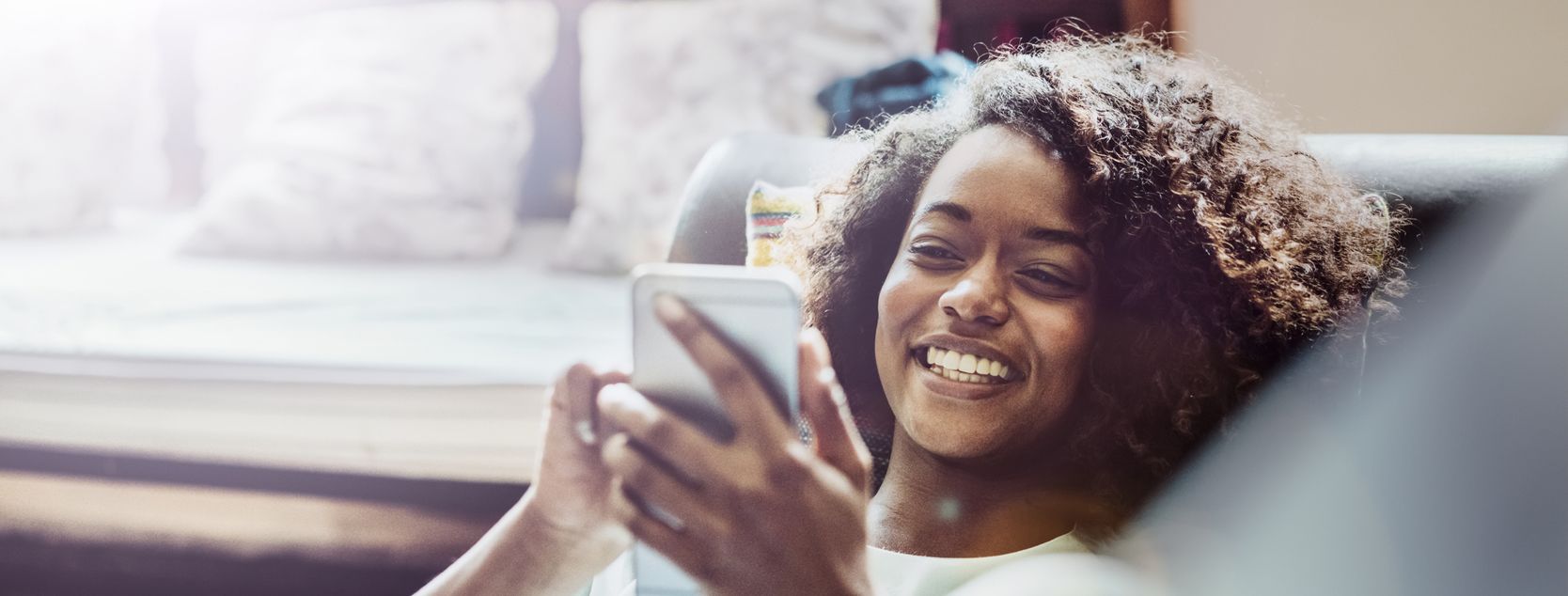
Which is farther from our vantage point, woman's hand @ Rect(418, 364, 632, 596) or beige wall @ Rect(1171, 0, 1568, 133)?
beige wall @ Rect(1171, 0, 1568, 133)

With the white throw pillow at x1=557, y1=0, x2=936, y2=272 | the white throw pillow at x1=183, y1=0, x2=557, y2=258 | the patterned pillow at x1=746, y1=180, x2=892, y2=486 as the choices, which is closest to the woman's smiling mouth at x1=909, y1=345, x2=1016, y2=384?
the patterned pillow at x1=746, y1=180, x2=892, y2=486

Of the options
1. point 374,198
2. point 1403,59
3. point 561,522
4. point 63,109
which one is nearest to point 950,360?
point 561,522

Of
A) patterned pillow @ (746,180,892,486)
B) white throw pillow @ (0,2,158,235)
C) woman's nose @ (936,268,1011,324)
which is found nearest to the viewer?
woman's nose @ (936,268,1011,324)

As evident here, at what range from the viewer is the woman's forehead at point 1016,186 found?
0.58m

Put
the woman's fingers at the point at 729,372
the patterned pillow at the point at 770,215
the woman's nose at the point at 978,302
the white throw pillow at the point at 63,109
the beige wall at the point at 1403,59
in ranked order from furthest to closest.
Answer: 1. the white throw pillow at the point at 63,109
2. the beige wall at the point at 1403,59
3. the patterned pillow at the point at 770,215
4. the woman's nose at the point at 978,302
5. the woman's fingers at the point at 729,372

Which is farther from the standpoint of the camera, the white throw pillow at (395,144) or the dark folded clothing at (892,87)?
the white throw pillow at (395,144)

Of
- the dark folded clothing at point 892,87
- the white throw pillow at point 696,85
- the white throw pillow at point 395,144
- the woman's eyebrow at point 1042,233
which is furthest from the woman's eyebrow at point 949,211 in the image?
the white throw pillow at point 395,144

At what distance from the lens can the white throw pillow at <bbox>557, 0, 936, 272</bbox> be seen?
159 centimetres

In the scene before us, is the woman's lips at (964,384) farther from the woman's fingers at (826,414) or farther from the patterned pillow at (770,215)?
the patterned pillow at (770,215)

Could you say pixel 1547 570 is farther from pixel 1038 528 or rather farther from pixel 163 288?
pixel 163 288

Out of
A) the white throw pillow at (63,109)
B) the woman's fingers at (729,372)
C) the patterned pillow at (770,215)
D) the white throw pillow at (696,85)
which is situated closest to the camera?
the woman's fingers at (729,372)

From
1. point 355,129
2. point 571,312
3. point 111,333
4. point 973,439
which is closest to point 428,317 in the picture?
point 571,312

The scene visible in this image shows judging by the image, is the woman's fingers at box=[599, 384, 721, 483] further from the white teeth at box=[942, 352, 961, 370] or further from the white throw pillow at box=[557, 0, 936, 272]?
the white throw pillow at box=[557, 0, 936, 272]

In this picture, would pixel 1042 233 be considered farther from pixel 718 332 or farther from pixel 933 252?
pixel 718 332
